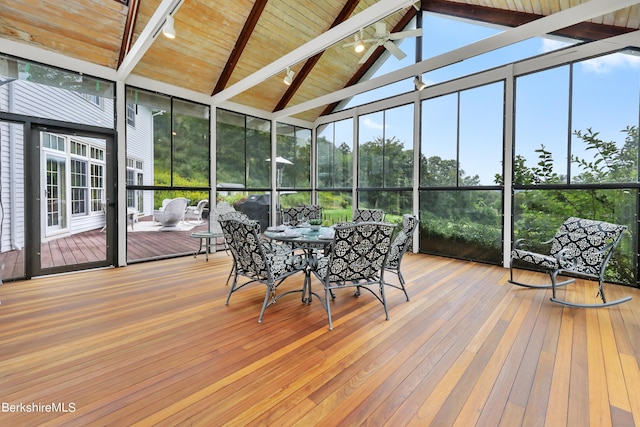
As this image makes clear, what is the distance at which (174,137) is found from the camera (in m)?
5.54

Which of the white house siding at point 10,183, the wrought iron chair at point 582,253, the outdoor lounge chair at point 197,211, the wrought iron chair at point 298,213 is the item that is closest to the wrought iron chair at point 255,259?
the wrought iron chair at point 298,213

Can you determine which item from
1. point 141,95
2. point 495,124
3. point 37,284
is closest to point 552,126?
point 495,124

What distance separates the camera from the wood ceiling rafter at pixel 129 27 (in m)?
4.00

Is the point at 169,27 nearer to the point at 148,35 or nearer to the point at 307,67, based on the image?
the point at 148,35

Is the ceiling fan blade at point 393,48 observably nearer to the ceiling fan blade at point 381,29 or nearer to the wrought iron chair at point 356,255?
the ceiling fan blade at point 381,29

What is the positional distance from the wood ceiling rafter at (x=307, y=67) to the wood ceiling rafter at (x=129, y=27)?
3.30 metres

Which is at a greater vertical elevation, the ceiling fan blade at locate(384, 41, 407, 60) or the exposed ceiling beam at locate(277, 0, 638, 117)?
the ceiling fan blade at locate(384, 41, 407, 60)

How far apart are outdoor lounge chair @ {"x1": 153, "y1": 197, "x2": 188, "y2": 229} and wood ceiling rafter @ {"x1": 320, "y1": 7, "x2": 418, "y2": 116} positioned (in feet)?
15.1

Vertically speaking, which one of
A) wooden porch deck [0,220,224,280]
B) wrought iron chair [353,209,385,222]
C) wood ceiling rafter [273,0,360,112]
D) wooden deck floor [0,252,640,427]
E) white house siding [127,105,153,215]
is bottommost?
wooden deck floor [0,252,640,427]

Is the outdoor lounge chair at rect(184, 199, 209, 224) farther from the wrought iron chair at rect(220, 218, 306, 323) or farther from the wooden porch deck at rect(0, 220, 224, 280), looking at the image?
the wrought iron chair at rect(220, 218, 306, 323)

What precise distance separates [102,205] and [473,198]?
263 inches

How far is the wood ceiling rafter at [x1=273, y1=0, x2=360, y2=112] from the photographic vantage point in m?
5.55

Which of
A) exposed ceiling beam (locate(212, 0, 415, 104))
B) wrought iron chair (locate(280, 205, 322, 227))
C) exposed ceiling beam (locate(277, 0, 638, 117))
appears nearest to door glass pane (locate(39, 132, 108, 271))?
exposed ceiling beam (locate(212, 0, 415, 104))

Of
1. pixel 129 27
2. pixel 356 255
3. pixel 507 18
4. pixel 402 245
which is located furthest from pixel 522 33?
pixel 129 27
